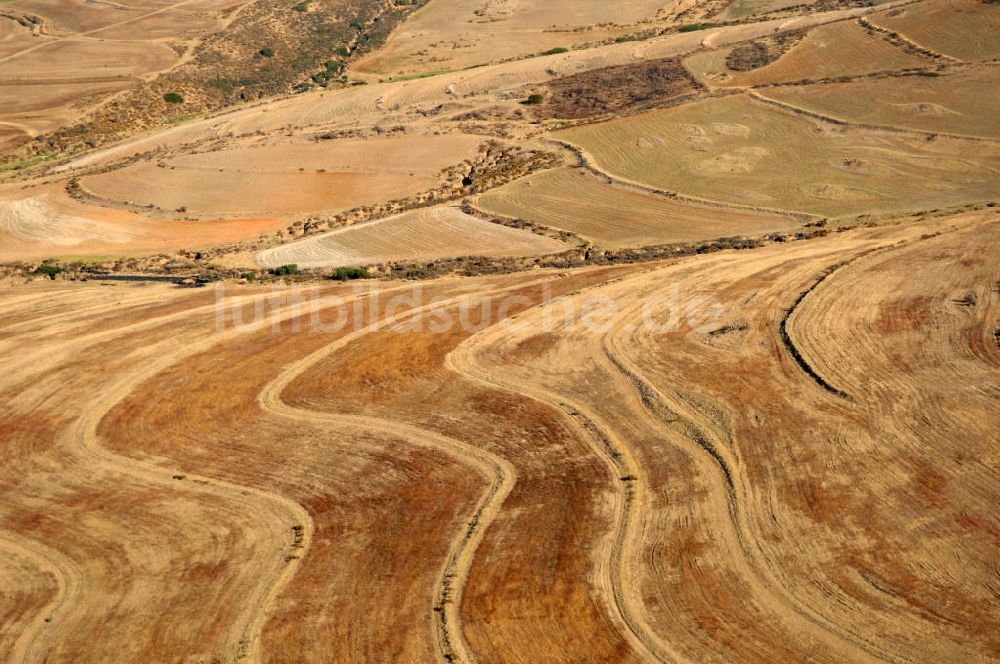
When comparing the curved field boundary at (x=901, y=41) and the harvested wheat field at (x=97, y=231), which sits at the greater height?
the curved field boundary at (x=901, y=41)

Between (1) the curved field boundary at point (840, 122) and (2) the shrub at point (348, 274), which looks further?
(1) the curved field boundary at point (840, 122)

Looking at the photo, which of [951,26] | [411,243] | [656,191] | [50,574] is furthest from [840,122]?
[50,574]

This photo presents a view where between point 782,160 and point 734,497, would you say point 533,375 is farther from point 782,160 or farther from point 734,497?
point 782,160

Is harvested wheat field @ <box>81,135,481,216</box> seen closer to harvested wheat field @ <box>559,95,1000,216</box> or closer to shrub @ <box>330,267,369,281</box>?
shrub @ <box>330,267,369,281</box>

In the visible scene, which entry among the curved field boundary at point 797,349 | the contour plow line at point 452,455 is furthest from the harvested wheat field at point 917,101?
the contour plow line at point 452,455

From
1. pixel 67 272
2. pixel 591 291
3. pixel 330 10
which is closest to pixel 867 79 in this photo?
pixel 591 291

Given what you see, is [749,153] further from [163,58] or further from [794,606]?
[163,58]

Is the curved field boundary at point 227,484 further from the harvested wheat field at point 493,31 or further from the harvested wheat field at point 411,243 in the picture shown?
the harvested wheat field at point 493,31

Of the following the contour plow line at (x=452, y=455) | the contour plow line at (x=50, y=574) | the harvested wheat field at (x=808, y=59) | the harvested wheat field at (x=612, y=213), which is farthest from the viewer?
the harvested wheat field at (x=808, y=59)
